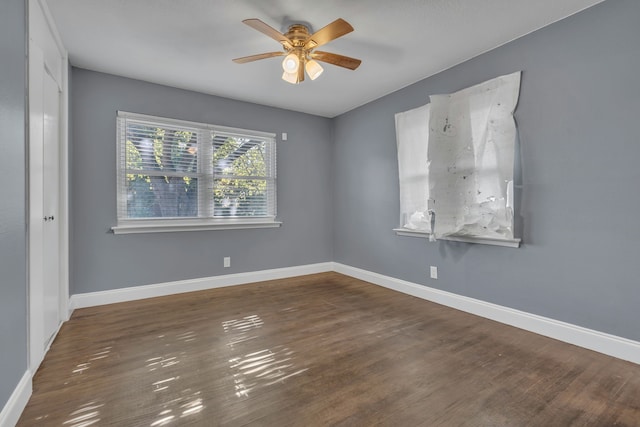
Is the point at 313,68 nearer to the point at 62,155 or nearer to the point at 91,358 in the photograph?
the point at 62,155

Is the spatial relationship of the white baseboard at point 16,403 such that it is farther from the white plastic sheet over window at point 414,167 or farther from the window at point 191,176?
the white plastic sheet over window at point 414,167

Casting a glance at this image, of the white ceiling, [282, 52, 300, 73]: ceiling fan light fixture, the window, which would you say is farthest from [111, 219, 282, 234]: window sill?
[282, 52, 300, 73]: ceiling fan light fixture

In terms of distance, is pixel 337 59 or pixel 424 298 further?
pixel 424 298

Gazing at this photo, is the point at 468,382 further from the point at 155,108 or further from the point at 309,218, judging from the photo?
the point at 155,108

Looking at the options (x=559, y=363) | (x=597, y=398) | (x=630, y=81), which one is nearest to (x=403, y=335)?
(x=559, y=363)

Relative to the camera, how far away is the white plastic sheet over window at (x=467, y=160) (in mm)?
2617

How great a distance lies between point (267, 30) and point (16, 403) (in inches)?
101

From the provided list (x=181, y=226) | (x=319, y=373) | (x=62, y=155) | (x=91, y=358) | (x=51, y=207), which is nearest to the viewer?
(x=319, y=373)

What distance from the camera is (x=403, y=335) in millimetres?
2486

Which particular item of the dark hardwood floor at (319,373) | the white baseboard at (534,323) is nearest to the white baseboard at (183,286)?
the dark hardwood floor at (319,373)

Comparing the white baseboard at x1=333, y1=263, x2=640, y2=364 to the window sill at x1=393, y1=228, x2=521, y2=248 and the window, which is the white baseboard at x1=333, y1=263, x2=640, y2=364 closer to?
the window sill at x1=393, y1=228, x2=521, y2=248

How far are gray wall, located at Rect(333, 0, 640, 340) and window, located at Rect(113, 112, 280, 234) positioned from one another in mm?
2502

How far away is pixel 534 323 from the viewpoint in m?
2.50

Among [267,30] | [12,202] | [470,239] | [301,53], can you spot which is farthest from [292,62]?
[470,239]
